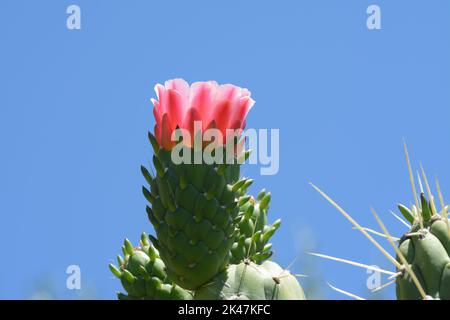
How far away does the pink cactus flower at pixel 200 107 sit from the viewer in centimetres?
236

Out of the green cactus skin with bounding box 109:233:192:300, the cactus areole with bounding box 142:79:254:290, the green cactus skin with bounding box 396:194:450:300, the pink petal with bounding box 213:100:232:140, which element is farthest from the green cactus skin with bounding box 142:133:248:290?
the green cactus skin with bounding box 396:194:450:300

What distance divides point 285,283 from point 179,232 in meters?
0.31

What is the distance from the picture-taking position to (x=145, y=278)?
263cm

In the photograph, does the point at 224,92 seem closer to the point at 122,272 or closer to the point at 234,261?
the point at 234,261

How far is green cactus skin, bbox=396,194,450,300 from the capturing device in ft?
6.81

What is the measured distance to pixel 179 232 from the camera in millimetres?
2336

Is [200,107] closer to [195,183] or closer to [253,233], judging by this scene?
[195,183]

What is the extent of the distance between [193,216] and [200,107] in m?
0.28

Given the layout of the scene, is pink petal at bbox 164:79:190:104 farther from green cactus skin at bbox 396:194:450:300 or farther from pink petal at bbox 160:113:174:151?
green cactus skin at bbox 396:194:450:300

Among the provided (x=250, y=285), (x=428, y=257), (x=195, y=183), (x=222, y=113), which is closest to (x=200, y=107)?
(x=222, y=113)

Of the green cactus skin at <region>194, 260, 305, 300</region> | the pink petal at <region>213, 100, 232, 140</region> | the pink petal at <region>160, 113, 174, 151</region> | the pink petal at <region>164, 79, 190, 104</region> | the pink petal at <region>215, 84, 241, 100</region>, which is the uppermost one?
the pink petal at <region>164, 79, 190, 104</region>

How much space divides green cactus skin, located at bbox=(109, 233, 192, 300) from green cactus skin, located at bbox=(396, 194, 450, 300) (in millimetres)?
720

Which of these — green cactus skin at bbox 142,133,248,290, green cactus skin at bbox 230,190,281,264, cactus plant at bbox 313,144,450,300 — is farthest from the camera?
green cactus skin at bbox 230,190,281,264
